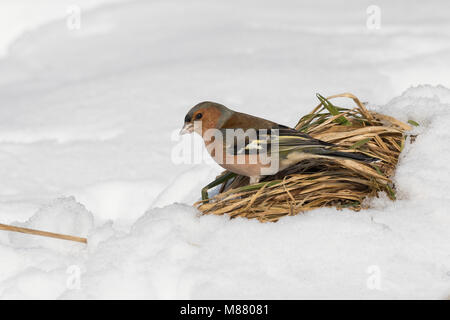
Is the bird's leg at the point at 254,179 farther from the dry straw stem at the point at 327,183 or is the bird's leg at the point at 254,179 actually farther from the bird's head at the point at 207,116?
the bird's head at the point at 207,116

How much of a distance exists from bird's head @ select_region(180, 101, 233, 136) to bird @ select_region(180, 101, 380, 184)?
0.04 meters

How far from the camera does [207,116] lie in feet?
9.77

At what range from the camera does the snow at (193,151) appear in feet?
7.92

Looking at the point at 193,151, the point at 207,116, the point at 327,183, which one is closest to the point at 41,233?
the point at 207,116

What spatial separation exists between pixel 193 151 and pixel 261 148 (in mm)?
1824

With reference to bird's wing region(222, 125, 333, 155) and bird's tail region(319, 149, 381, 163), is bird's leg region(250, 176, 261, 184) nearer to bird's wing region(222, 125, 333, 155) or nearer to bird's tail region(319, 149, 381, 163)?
bird's wing region(222, 125, 333, 155)

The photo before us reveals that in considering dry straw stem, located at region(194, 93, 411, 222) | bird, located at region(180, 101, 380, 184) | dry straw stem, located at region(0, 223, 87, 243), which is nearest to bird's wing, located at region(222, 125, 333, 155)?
bird, located at region(180, 101, 380, 184)

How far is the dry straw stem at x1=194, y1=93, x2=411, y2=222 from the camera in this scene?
2.81m

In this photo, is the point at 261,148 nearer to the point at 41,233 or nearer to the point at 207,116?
the point at 207,116

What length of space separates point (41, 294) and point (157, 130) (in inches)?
105

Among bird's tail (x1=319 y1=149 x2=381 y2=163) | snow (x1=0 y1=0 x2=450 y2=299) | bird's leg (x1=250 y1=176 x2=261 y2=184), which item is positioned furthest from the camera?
bird's leg (x1=250 y1=176 x2=261 y2=184)

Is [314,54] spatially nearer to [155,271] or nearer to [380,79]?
[380,79]
